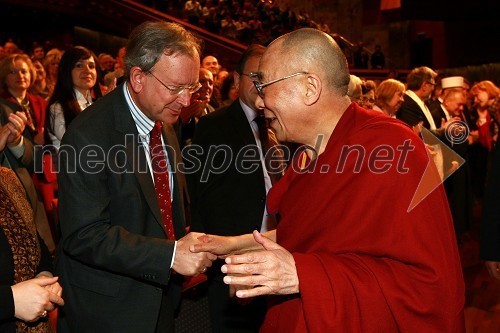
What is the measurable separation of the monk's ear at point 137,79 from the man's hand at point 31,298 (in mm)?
702

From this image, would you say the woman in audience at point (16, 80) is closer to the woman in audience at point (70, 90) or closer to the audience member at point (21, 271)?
the woman in audience at point (70, 90)

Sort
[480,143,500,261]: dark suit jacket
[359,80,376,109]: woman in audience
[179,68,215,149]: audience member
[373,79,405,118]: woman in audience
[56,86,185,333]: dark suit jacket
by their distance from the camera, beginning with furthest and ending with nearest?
1. [373,79,405,118]: woman in audience
2. [359,80,376,109]: woman in audience
3. [179,68,215,149]: audience member
4. [480,143,500,261]: dark suit jacket
5. [56,86,185,333]: dark suit jacket

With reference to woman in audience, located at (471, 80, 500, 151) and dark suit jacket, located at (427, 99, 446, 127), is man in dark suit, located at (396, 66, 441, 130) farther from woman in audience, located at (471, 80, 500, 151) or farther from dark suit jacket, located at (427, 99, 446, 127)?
woman in audience, located at (471, 80, 500, 151)

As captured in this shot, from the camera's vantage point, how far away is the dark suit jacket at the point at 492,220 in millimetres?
2567

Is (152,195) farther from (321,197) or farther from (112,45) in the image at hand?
(112,45)

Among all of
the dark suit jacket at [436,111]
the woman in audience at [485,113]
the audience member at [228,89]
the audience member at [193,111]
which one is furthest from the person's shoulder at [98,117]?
the woman in audience at [485,113]

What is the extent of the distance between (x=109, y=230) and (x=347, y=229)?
75 centimetres

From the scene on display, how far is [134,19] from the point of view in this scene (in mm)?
10289

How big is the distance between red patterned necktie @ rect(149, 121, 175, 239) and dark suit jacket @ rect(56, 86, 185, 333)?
0.35 feet

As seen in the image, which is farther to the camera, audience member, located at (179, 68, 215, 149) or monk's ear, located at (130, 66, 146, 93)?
audience member, located at (179, 68, 215, 149)

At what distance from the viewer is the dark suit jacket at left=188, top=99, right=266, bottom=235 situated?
2.84 metres

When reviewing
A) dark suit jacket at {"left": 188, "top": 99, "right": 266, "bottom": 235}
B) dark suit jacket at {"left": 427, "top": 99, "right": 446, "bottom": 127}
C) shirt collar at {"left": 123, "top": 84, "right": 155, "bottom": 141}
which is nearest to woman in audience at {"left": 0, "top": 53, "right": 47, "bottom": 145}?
dark suit jacket at {"left": 188, "top": 99, "right": 266, "bottom": 235}

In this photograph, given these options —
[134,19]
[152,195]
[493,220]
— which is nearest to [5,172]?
[152,195]

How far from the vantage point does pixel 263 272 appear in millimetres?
1453
